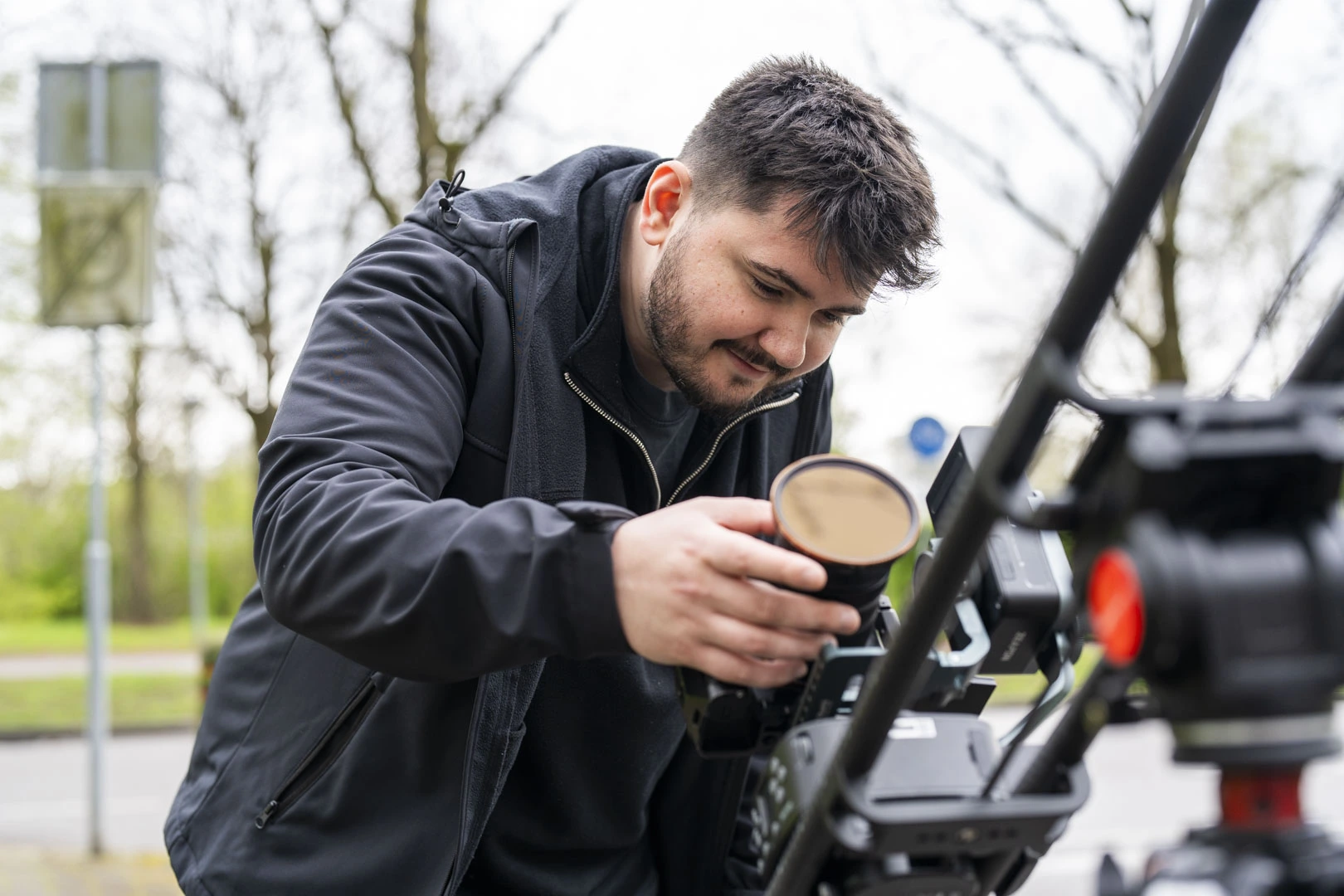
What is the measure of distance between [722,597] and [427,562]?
0.31 metres

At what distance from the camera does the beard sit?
196 cm

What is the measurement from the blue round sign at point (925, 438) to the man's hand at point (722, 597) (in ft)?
23.1

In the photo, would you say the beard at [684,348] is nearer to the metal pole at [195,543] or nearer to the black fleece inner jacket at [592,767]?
the black fleece inner jacket at [592,767]

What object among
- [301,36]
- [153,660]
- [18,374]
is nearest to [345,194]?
[301,36]

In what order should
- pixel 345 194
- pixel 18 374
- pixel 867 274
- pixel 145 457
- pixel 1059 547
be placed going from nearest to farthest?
pixel 1059 547 → pixel 867 274 → pixel 345 194 → pixel 18 374 → pixel 145 457

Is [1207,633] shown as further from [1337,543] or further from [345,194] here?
[345,194]

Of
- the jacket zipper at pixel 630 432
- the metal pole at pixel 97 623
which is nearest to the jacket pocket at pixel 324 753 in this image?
the jacket zipper at pixel 630 432

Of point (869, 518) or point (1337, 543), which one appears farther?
point (869, 518)

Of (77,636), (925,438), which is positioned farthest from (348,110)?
(77,636)

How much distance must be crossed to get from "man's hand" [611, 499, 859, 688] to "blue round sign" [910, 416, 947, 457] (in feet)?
23.1

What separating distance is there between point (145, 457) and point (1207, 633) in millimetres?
20260

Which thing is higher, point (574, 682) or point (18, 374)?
point (574, 682)

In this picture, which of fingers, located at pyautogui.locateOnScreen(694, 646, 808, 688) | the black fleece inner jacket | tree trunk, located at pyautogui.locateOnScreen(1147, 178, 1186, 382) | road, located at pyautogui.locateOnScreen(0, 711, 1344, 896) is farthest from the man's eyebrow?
tree trunk, located at pyautogui.locateOnScreen(1147, 178, 1186, 382)

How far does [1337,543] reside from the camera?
2.28ft
